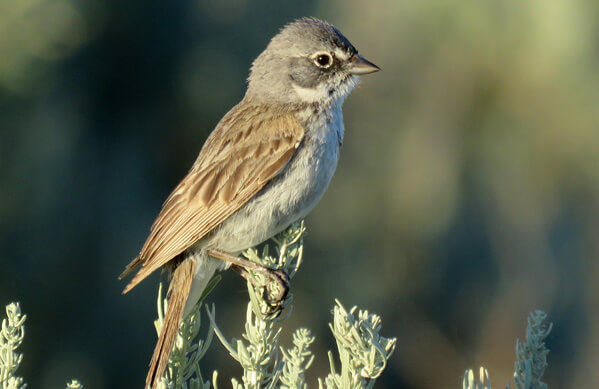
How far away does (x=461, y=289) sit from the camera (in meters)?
7.32

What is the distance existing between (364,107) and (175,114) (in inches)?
71.6

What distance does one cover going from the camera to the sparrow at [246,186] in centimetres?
354

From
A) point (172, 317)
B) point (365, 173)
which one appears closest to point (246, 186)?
point (172, 317)

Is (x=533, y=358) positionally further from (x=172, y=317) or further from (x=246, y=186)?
(x=246, y=186)

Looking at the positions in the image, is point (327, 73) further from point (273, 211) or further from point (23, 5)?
point (23, 5)

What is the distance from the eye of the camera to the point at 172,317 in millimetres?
3166

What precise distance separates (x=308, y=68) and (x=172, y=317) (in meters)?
1.50

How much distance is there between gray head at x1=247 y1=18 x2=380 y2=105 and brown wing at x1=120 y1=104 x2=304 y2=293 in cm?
22

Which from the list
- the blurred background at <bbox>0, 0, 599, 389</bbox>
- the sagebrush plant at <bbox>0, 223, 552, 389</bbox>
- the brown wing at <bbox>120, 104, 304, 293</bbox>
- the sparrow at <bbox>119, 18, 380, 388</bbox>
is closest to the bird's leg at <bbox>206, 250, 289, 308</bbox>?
the sparrow at <bbox>119, 18, 380, 388</bbox>

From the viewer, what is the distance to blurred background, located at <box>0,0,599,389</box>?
6195 millimetres

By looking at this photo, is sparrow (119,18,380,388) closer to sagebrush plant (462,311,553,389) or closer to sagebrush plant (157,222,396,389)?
sagebrush plant (157,222,396,389)

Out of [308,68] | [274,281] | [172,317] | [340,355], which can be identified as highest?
[308,68]

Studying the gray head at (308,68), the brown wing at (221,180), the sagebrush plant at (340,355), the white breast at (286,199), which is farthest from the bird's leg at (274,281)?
the gray head at (308,68)

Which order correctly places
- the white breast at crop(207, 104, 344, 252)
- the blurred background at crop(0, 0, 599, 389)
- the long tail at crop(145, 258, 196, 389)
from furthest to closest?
1. the blurred background at crop(0, 0, 599, 389)
2. the white breast at crop(207, 104, 344, 252)
3. the long tail at crop(145, 258, 196, 389)
